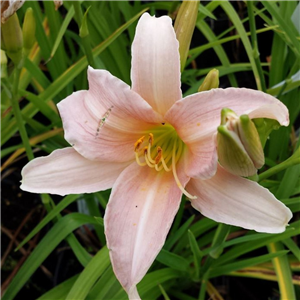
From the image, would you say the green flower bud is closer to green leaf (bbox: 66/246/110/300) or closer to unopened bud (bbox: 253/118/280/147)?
unopened bud (bbox: 253/118/280/147)

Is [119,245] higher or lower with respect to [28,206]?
higher

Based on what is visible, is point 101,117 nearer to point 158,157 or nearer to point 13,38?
point 158,157

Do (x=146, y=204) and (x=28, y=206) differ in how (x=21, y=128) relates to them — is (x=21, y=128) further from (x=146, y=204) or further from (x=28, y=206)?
(x=28, y=206)

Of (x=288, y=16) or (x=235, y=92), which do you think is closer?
(x=235, y=92)

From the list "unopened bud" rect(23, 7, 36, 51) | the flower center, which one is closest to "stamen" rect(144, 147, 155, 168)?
the flower center

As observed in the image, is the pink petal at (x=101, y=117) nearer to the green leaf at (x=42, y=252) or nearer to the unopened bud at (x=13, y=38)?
the unopened bud at (x=13, y=38)

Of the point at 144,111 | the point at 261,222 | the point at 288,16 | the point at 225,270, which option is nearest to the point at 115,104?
the point at 144,111
